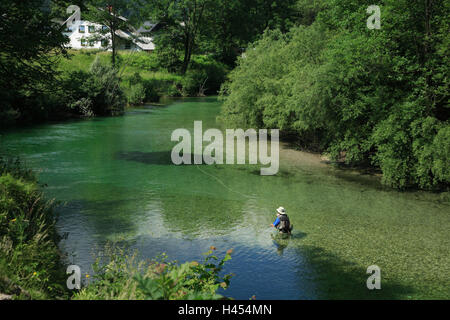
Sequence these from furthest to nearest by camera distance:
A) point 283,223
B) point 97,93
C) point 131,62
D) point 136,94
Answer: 1. point 131,62
2. point 136,94
3. point 97,93
4. point 283,223

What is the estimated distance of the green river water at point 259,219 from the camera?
39.0 feet

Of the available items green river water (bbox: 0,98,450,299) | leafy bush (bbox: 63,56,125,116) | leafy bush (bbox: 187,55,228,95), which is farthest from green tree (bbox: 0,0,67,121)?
leafy bush (bbox: 187,55,228,95)

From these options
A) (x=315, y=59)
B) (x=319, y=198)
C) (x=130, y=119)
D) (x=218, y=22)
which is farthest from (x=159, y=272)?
(x=218, y=22)

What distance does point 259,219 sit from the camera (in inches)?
641

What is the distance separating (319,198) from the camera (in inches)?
748

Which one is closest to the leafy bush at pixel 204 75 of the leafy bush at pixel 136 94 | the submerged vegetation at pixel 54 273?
the leafy bush at pixel 136 94

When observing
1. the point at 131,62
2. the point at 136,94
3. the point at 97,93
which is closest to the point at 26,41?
the point at 97,93

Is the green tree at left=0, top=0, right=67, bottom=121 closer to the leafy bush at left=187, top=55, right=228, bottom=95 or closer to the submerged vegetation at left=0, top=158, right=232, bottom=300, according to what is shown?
the submerged vegetation at left=0, top=158, right=232, bottom=300

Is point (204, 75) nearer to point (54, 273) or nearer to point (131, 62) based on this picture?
point (131, 62)

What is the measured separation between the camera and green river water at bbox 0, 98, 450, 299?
11.9m

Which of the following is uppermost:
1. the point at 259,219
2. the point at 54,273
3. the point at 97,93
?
the point at 97,93

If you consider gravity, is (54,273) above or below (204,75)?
below

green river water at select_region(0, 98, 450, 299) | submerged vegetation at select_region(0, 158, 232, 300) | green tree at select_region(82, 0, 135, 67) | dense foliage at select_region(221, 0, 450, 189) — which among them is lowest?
green river water at select_region(0, 98, 450, 299)

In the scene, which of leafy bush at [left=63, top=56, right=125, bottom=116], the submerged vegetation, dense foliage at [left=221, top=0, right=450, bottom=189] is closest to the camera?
the submerged vegetation
